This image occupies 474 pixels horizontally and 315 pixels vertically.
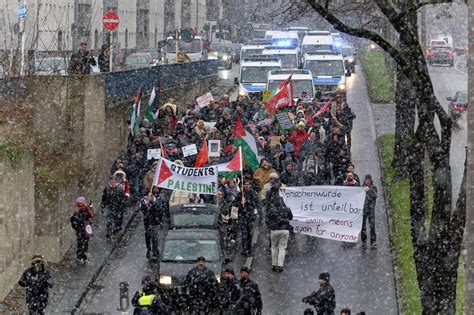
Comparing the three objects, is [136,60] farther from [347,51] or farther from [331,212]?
[331,212]

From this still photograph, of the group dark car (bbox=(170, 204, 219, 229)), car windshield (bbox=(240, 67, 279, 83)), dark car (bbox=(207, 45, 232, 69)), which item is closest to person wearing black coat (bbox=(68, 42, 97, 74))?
dark car (bbox=(170, 204, 219, 229))

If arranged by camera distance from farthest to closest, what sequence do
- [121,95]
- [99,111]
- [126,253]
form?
[121,95] → [99,111] → [126,253]

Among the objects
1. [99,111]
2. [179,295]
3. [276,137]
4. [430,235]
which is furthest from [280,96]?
[430,235]

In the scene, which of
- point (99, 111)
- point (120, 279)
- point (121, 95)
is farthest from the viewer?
point (121, 95)

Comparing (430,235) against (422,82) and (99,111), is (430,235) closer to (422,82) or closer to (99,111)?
(422,82)

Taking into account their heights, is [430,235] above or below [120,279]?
Answer: above

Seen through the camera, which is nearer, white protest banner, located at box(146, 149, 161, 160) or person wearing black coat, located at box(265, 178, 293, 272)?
person wearing black coat, located at box(265, 178, 293, 272)

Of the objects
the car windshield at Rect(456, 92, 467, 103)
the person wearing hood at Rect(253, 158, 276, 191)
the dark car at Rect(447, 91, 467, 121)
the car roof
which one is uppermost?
the car windshield at Rect(456, 92, 467, 103)

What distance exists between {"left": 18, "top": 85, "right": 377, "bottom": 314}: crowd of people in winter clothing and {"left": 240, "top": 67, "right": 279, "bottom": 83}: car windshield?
12185 mm

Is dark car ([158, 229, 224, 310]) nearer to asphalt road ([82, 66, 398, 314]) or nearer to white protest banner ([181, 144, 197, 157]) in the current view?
asphalt road ([82, 66, 398, 314])

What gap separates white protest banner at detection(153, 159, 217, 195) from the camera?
69.5 feet

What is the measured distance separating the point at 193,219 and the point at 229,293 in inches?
165

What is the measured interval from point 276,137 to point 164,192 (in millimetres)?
4674

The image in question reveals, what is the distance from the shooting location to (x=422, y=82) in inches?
513
